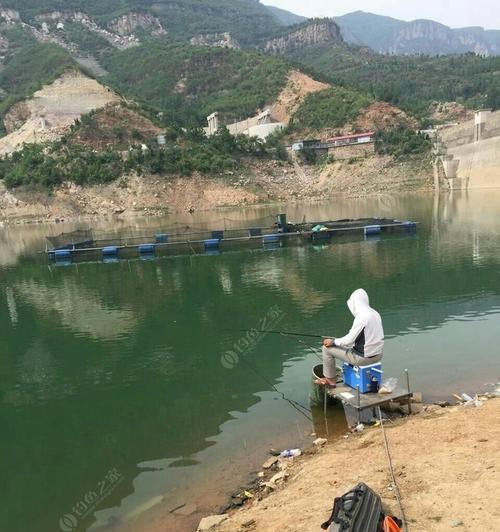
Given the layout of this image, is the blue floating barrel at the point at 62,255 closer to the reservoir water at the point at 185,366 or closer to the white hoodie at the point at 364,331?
the reservoir water at the point at 185,366

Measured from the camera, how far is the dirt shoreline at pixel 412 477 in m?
5.42

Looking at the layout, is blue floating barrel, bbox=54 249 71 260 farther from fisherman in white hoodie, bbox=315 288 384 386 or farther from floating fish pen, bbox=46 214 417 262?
fisherman in white hoodie, bbox=315 288 384 386

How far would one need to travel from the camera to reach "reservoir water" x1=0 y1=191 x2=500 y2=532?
816 centimetres

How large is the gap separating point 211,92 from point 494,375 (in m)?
142

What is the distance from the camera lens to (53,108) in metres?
103

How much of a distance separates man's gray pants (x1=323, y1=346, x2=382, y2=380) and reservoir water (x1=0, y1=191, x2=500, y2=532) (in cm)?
98

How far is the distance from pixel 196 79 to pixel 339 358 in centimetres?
14886

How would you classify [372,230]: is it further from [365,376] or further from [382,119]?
[382,119]

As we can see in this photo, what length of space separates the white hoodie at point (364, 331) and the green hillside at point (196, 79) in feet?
354

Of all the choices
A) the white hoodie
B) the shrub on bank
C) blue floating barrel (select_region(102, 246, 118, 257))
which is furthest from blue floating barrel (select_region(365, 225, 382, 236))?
the shrub on bank

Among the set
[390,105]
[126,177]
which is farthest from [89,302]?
[390,105]

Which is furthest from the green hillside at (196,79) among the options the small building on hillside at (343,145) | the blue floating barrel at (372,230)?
the blue floating barrel at (372,230)

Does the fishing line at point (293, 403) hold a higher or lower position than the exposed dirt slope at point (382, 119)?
lower

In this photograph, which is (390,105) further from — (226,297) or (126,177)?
(226,297)
